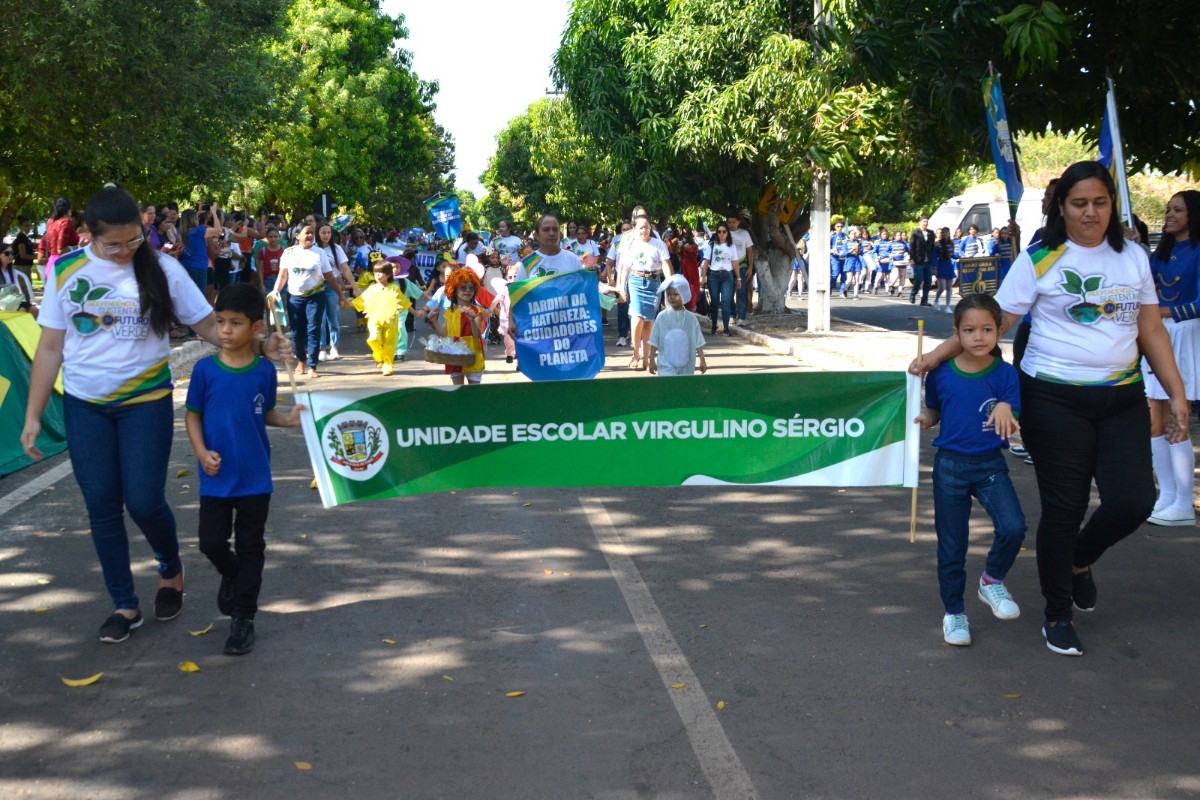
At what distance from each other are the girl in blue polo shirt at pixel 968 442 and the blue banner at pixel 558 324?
5.93m

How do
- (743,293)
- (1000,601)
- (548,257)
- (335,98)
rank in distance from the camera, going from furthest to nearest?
1. (335,98)
2. (743,293)
3. (548,257)
4. (1000,601)

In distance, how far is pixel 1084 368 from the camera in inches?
210

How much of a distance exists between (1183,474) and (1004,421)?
2.95 meters

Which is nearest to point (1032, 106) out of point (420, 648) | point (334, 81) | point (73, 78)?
point (420, 648)

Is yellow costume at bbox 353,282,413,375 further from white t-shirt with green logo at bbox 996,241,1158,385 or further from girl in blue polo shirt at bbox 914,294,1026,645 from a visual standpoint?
white t-shirt with green logo at bbox 996,241,1158,385

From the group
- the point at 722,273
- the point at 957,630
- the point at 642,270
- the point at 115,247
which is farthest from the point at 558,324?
the point at 722,273

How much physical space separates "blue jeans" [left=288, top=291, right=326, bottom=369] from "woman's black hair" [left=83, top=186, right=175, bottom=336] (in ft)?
33.0

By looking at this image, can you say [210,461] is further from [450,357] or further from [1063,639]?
[450,357]

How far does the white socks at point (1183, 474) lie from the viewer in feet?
24.9

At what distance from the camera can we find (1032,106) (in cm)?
1047

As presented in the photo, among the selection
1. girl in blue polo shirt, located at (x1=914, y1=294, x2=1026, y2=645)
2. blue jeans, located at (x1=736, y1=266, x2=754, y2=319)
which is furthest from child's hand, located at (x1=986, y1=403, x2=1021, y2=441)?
blue jeans, located at (x1=736, y1=266, x2=754, y2=319)

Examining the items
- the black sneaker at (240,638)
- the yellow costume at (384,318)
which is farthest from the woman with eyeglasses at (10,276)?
the black sneaker at (240,638)

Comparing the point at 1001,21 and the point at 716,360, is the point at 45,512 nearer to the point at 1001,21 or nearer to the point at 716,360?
the point at 1001,21

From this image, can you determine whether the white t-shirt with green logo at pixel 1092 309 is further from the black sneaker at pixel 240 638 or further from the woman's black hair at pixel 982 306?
the black sneaker at pixel 240 638
